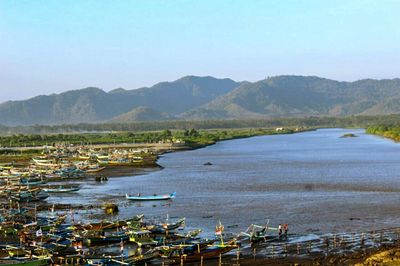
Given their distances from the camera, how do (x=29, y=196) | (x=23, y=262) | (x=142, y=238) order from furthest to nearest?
(x=29, y=196)
(x=142, y=238)
(x=23, y=262)

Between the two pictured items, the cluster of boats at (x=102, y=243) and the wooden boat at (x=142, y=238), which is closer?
the cluster of boats at (x=102, y=243)

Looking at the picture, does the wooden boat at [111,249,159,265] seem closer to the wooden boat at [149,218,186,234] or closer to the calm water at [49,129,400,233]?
the wooden boat at [149,218,186,234]

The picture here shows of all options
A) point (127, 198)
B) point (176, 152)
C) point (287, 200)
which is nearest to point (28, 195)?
point (127, 198)

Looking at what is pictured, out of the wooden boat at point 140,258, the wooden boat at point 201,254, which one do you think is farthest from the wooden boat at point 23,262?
the wooden boat at point 201,254

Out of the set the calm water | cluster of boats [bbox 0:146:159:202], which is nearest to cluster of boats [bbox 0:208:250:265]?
the calm water

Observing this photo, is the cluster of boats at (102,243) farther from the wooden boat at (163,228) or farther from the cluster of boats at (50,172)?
the cluster of boats at (50,172)

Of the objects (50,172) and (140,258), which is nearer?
(140,258)

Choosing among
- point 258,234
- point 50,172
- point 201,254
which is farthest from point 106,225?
point 50,172

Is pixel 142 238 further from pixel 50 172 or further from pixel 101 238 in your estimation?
pixel 50 172
